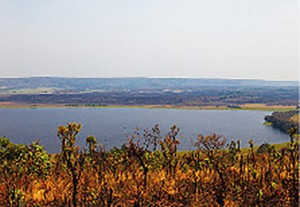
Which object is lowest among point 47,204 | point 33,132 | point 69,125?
point 33,132

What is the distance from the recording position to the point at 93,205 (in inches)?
340

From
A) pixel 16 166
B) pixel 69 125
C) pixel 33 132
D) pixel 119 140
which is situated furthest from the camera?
pixel 33 132

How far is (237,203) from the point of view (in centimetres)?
847

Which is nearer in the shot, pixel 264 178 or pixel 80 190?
pixel 80 190

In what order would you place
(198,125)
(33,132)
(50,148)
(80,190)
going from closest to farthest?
(80,190)
(50,148)
(33,132)
(198,125)

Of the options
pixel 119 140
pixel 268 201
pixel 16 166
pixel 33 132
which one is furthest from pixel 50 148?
pixel 268 201

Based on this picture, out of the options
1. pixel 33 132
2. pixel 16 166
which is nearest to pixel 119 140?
pixel 33 132

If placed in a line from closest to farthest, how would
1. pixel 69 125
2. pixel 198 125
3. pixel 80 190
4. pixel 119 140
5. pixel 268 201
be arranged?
pixel 69 125, pixel 268 201, pixel 80 190, pixel 119 140, pixel 198 125

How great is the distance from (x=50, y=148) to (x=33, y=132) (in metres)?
32.7

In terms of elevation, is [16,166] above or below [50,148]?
above

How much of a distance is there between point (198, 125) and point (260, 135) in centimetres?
2759

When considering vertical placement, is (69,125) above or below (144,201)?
above

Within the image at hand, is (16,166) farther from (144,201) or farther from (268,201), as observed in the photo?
(268,201)

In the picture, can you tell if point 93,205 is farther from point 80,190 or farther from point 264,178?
point 264,178
